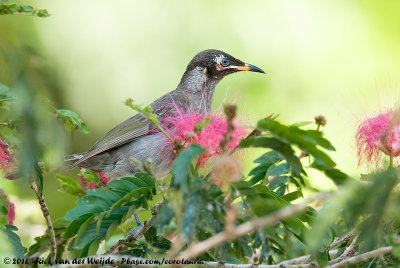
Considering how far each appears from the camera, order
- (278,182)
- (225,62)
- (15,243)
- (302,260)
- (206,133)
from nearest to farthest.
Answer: (206,133) → (15,243) → (302,260) → (278,182) → (225,62)

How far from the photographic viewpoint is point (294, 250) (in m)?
3.02

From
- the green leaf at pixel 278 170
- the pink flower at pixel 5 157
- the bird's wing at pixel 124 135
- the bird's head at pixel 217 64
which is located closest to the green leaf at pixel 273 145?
the green leaf at pixel 278 170

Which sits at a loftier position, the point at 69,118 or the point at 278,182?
the point at 69,118

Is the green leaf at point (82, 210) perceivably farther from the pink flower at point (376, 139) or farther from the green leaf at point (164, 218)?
the pink flower at point (376, 139)

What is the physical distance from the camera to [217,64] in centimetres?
519

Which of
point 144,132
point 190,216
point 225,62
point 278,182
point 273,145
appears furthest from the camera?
point 225,62

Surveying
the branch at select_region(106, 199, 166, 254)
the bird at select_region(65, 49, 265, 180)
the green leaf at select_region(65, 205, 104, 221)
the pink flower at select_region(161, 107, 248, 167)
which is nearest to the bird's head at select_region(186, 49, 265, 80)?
the bird at select_region(65, 49, 265, 180)

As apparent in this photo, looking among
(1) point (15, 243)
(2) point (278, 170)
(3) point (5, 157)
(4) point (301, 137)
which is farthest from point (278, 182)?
(3) point (5, 157)

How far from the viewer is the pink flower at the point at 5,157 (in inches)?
119

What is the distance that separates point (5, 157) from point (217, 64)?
2.58m

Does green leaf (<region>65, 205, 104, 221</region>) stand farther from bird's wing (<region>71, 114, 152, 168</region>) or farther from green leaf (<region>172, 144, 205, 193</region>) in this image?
bird's wing (<region>71, 114, 152, 168</region>)

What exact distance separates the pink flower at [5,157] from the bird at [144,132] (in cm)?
106

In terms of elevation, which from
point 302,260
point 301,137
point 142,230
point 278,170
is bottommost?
point 302,260

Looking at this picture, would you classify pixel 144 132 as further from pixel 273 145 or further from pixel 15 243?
pixel 273 145
